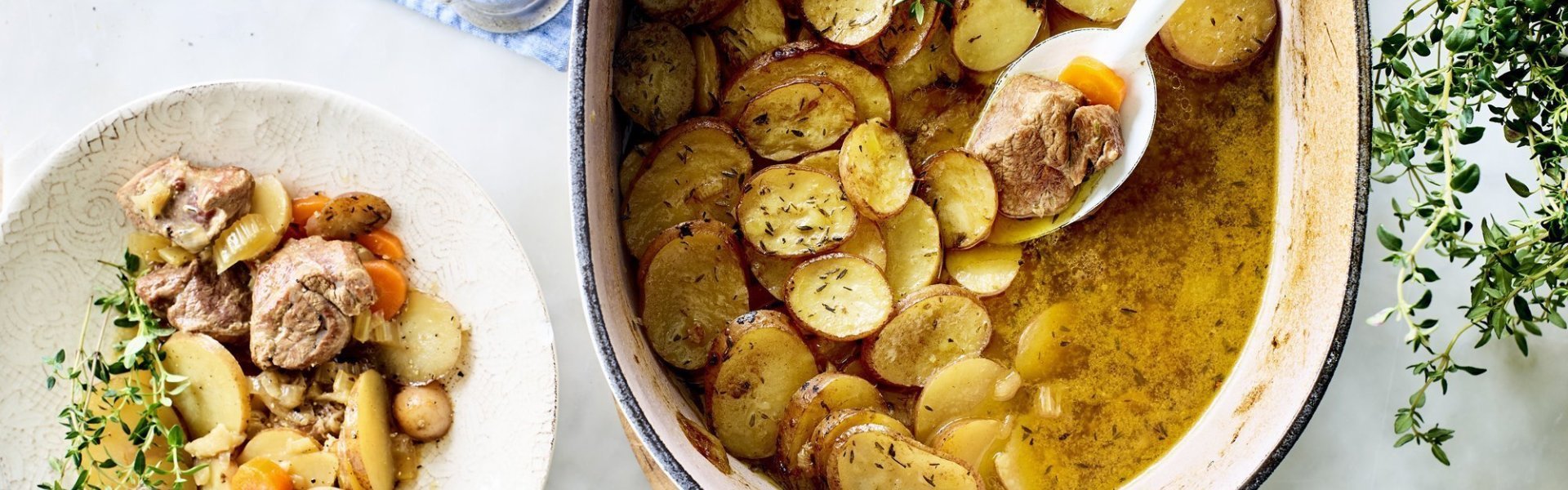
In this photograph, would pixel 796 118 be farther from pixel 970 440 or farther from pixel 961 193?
pixel 970 440

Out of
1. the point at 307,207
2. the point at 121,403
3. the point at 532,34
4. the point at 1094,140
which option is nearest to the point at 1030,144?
the point at 1094,140

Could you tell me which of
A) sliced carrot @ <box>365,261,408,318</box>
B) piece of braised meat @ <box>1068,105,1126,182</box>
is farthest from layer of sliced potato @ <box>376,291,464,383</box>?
piece of braised meat @ <box>1068,105,1126,182</box>

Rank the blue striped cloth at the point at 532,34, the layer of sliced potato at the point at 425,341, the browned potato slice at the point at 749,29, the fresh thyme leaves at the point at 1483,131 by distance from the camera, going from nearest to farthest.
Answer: the fresh thyme leaves at the point at 1483,131, the browned potato slice at the point at 749,29, the layer of sliced potato at the point at 425,341, the blue striped cloth at the point at 532,34

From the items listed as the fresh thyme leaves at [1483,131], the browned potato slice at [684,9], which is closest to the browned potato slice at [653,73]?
the browned potato slice at [684,9]

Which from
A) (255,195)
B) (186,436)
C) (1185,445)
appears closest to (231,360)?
(186,436)

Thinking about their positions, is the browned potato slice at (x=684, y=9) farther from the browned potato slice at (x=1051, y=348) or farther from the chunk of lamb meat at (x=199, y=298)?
the chunk of lamb meat at (x=199, y=298)

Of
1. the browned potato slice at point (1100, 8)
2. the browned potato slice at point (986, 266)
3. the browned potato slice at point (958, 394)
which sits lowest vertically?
the browned potato slice at point (958, 394)
